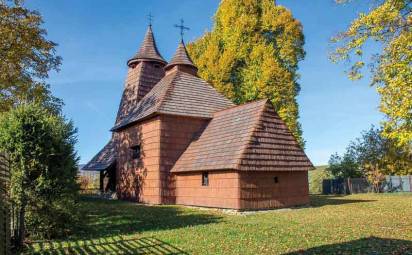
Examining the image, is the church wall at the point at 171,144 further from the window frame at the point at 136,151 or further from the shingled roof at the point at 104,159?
the shingled roof at the point at 104,159

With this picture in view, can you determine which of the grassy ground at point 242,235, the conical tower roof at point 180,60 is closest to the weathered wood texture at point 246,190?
the grassy ground at point 242,235

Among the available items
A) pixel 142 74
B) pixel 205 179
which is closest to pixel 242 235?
pixel 205 179

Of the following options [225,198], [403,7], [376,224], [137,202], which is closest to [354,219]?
[376,224]

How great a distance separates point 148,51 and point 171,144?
1104 cm

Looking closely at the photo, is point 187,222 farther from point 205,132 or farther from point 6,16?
point 6,16

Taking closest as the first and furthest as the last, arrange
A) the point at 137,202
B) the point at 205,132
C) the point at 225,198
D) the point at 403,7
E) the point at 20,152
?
the point at 20,152, the point at 403,7, the point at 225,198, the point at 205,132, the point at 137,202

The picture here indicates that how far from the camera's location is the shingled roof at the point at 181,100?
21688mm

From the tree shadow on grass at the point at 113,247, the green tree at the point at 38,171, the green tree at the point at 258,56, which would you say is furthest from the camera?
the green tree at the point at 258,56

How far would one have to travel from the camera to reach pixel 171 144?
70.1 ft

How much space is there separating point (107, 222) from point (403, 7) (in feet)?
42.2

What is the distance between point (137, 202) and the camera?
23.1 m

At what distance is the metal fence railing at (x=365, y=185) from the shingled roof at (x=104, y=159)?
784 inches

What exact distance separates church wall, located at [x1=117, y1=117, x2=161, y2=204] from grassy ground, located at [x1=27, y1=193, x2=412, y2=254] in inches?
243

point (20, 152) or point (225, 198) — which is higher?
point (20, 152)
